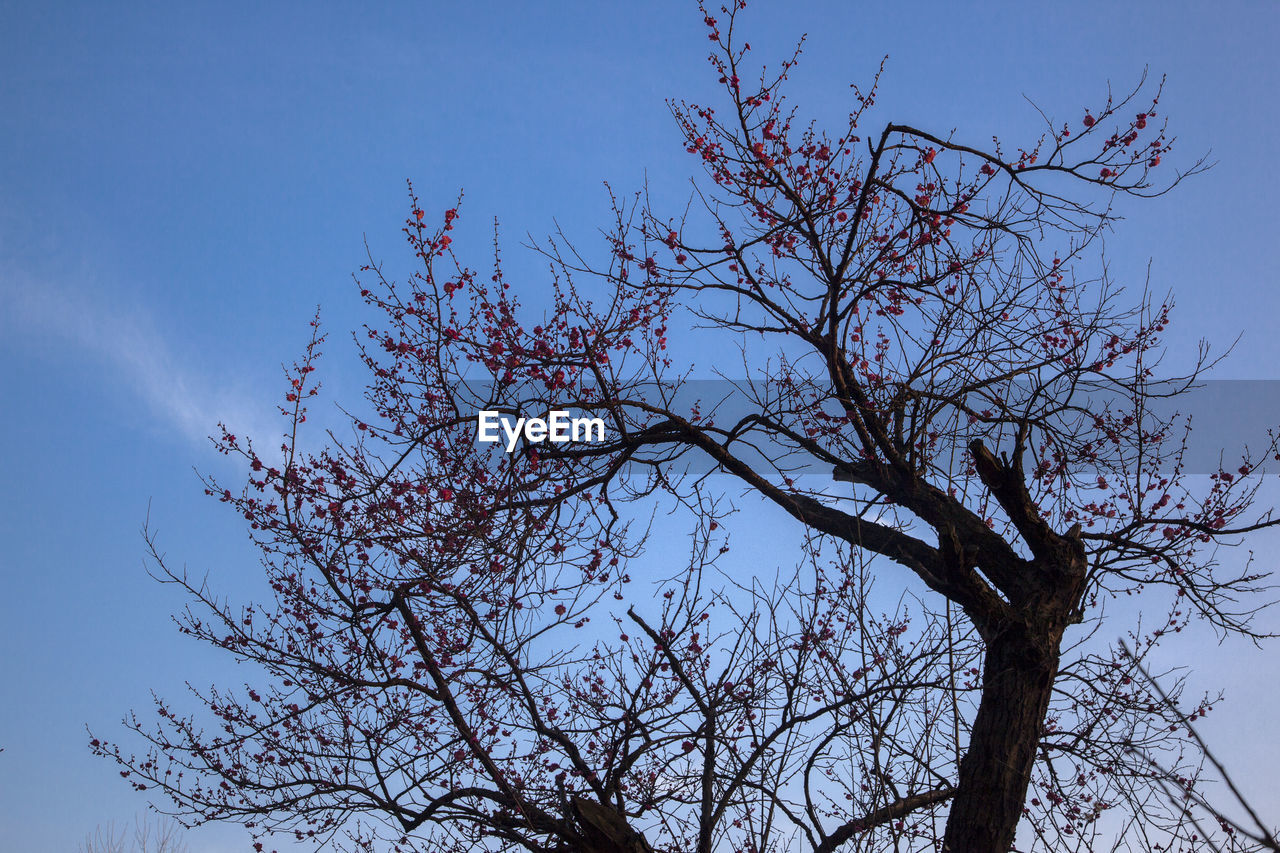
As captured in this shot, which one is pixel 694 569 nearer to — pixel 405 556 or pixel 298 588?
pixel 405 556

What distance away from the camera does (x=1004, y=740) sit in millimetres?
4453

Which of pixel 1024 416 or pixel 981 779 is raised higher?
pixel 1024 416

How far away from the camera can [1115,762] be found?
4910 mm

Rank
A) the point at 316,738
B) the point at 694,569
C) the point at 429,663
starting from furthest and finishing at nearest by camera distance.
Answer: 1. the point at 316,738
2. the point at 429,663
3. the point at 694,569

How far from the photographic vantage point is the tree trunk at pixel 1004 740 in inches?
170

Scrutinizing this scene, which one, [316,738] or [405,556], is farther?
[316,738]

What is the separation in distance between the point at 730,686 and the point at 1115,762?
2.24 meters

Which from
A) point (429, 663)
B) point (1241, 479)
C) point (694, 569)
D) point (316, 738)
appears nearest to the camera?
point (694, 569)

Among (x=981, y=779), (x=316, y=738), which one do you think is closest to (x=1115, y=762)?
(x=981, y=779)

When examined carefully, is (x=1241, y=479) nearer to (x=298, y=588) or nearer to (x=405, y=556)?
(x=405, y=556)

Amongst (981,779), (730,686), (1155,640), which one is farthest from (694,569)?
(1155,640)

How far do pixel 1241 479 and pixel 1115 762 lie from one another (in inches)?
76.9

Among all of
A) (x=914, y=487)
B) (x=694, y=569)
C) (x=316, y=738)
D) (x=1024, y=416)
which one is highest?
(x=1024, y=416)

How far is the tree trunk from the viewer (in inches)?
170
